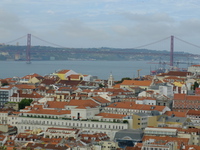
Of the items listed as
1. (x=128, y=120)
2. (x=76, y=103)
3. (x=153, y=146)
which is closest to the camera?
(x=153, y=146)

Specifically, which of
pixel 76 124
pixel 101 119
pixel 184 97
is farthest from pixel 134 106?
pixel 184 97

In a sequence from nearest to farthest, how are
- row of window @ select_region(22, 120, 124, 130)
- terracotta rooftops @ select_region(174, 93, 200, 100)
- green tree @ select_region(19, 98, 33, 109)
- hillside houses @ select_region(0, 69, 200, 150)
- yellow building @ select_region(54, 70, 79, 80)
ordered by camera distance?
hillside houses @ select_region(0, 69, 200, 150) < row of window @ select_region(22, 120, 124, 130) < terracotta rooftops @ select_region(174, 93, 200, 100) < green tree @ select_region(19, 98, 33, 109) < yellow building @ select_region(54, 70, 79, 80)

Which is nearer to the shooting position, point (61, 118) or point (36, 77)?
point (61, 118)

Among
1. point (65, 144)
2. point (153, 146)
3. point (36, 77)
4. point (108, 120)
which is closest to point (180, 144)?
point (153, 146)

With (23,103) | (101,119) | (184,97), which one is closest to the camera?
(101,119)

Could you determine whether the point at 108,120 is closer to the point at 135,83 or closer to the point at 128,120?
the point at 128,120

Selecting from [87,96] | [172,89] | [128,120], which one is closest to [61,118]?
[128,120]

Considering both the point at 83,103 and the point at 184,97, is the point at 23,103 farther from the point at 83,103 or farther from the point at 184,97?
the point at 184,97

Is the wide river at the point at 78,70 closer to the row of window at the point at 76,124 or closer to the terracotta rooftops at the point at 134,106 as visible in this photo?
the terracotta rooftops at the point at 134,106

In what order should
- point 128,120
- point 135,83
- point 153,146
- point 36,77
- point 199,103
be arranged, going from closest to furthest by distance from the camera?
1. point 153,146
2. point 128,120
3. point 199,103
4. point 135,83
5. point 36,77

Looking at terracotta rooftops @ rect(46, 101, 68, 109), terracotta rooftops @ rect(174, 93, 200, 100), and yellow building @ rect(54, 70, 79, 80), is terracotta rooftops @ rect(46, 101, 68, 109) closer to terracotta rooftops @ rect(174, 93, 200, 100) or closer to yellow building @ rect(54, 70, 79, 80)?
terracotta rooftops @ rect(174, 93, 200, 100)

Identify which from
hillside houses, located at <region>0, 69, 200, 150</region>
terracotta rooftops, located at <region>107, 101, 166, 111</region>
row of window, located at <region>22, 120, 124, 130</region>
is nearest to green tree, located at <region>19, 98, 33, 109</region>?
hillside houses, located at <region>0, 69, 200, 150</region>
